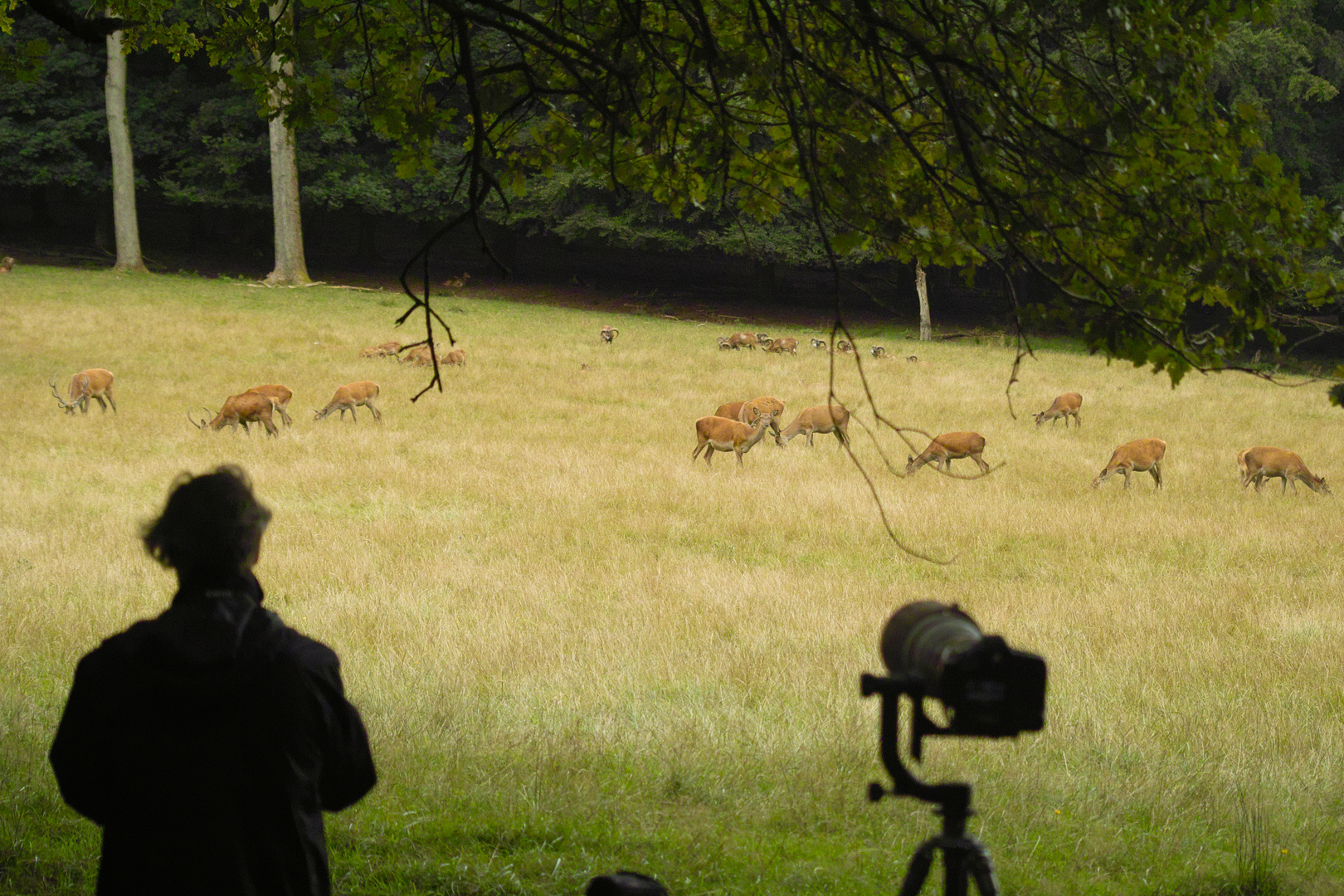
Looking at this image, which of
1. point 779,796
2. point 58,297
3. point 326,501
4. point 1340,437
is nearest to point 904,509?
point 326,501

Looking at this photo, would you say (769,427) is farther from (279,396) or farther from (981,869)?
(981,869)

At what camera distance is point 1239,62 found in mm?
35719

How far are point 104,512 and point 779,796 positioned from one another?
9.05 m

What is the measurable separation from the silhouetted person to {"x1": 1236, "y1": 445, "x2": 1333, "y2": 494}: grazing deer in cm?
1455

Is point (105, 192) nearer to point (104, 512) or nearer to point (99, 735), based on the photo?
point (104, 512)

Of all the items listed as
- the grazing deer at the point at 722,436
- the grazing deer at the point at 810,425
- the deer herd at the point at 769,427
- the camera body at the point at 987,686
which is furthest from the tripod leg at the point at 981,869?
the grazing deer at the point at 810,425

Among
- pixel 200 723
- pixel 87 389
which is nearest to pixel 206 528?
pixel 200 723

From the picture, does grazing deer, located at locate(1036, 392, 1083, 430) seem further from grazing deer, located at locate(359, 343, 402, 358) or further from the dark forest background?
the dark forest background

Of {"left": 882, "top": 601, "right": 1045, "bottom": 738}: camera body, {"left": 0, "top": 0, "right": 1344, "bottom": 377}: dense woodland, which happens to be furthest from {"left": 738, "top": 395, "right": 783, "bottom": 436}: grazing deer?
{"left": 882, "top": 601, "right": 1045, "bottom": 738}: camera body

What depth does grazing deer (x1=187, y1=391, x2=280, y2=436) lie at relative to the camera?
16.0 m

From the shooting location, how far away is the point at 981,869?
211 cm

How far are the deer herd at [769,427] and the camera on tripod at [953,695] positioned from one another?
36.6ft

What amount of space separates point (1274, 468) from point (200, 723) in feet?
48.5

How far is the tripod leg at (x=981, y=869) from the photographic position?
2100mm
